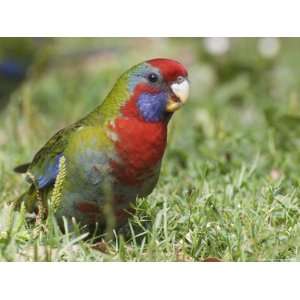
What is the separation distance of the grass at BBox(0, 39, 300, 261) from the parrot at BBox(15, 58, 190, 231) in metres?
0.12

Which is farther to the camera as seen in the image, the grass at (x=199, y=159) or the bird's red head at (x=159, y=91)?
the bird's red head at (x=159, y=91)

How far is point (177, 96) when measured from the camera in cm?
333

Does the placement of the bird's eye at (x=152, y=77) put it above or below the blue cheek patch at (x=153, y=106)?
above

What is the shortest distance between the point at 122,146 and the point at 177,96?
0.32 m

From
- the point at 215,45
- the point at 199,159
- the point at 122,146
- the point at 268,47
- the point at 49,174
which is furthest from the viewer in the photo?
the point at 268,47

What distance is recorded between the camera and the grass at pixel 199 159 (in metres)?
3.16

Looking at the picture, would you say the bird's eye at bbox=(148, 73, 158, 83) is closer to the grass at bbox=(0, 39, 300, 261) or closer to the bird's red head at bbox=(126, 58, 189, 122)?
the bird's red head at bbox=(126, 58, 189, 122)

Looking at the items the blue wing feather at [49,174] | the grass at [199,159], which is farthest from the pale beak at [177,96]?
the blue wing feather at [49,174]

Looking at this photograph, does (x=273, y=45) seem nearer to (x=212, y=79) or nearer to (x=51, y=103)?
(x=212, y=79)

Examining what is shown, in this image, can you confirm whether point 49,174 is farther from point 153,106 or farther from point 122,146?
point 153,106

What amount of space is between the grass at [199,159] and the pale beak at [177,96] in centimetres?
43

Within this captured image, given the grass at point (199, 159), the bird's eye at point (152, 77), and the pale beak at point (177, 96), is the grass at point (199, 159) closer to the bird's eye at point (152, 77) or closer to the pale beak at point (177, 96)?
the pale beak at point (177, 96)

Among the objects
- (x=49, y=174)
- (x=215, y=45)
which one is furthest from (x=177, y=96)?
(x=215, y=45)

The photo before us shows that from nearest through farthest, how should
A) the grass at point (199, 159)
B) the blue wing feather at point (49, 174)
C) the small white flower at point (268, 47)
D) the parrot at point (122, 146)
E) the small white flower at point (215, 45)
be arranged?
the grass at point (199, 159), the parrot at point (122, 146), the blue wing feather at point (49, 174), the small white flower at point (215, 45), the small white flower at point (268, 47)
